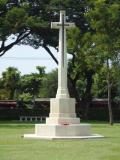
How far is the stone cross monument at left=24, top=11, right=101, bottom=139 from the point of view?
26.0m

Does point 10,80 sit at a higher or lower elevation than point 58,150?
higher

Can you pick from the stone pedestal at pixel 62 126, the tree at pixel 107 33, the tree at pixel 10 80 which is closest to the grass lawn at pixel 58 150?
the stone pedestal at pixel 62 126

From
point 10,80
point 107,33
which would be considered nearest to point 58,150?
point 107,33

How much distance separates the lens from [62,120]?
26719 mm

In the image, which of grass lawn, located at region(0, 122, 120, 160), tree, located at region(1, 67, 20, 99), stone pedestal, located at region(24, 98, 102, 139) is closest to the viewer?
grass lawn, located at region(0, 122, 120, 160)

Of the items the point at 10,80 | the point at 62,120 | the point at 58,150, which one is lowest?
the point at 58,150

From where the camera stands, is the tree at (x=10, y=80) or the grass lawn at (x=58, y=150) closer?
the grass lawn at (x=58, y=150)

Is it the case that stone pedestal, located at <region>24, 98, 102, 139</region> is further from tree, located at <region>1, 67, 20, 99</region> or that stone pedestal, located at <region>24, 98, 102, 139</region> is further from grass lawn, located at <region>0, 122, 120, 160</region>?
tree, located at <region>1, 67, 20, 99</region>

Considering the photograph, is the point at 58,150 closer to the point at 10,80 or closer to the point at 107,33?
the point at 107,33

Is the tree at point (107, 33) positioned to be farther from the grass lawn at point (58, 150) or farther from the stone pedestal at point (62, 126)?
the grass lawn at point (58, 150)

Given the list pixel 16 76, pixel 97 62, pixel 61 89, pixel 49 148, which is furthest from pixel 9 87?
pixel 49 148

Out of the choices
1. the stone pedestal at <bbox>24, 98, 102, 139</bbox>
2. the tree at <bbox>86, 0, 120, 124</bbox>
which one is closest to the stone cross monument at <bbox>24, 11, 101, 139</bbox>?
the stone pedestal at <bbox>24, 98, 102, 139</bbox>

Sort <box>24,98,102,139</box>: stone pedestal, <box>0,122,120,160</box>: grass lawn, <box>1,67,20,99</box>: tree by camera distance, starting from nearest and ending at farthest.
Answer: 1. <box>0,122,120,160</box>: grass lawn
2. <box>24,98,102,139</box>: stone pedestal
3. <box>1,67,20,99</box>: tree

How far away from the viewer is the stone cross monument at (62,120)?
26047 millimetres
